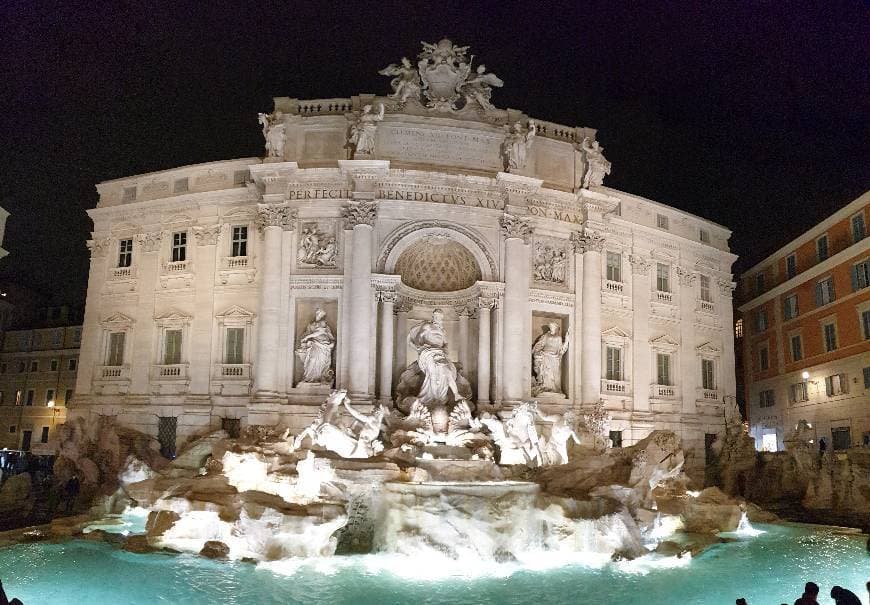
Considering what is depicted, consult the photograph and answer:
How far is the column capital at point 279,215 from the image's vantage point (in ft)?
83.9

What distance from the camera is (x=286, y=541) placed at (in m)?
16.2

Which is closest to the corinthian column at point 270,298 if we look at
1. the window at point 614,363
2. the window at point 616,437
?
the window at point 616,437

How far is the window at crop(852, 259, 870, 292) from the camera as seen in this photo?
30141mm

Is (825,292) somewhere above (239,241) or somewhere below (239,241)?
below

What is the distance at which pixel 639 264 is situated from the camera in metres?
30.0

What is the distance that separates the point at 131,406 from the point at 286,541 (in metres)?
13.8

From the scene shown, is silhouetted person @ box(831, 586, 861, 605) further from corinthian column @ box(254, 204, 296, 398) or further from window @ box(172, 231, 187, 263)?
window @ box(172, 231, 187, 263)

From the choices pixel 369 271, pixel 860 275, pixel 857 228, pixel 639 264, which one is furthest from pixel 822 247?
pixel 369 271

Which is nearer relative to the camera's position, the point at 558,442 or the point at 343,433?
the point at 343,433

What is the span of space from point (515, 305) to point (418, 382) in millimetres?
4386

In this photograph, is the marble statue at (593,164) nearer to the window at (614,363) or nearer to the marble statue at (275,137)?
the window at (614,363)

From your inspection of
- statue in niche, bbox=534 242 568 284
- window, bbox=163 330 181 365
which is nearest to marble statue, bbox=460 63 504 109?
statue in niche, bbox=534 242 568 284

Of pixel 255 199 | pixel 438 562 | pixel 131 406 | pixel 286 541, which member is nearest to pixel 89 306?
pixel 131 406

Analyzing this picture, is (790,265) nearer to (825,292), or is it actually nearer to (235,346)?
(825,292)
